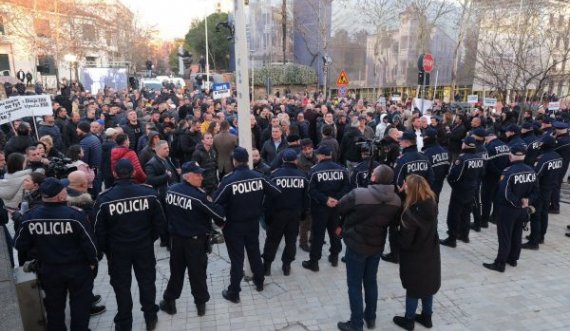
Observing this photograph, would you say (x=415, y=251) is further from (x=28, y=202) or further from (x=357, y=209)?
(x=28, y=202)

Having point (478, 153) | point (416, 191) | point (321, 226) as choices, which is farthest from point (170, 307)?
point (478, 153)

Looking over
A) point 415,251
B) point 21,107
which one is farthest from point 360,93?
point 415,251

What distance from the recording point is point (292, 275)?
6113 millimetres

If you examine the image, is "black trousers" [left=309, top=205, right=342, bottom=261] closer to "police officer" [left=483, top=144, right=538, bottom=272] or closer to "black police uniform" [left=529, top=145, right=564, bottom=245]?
"police officer" [left=483, top=144, right=538, bottom=272]

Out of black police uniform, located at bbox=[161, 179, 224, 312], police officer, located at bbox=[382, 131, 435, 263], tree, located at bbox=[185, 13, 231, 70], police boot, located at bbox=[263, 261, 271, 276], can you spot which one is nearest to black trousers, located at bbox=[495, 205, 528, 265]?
police officer, located at bbox=[382, 131, 435, 263]

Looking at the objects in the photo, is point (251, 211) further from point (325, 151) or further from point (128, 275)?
point (128, 275)

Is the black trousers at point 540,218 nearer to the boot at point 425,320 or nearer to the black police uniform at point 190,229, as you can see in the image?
the boot at point 425,320

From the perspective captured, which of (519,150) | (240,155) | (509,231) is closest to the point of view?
(240,155)

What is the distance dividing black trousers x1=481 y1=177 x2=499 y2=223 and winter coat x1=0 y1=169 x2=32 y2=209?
25.6 ft

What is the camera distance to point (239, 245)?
17.1 feet

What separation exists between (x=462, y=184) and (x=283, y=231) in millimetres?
3217

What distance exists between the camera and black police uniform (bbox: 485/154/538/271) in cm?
575

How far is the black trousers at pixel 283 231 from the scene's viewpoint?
5.73m

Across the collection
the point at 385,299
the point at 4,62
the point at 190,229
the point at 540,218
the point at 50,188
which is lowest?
the point at 385,299
